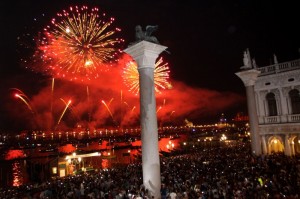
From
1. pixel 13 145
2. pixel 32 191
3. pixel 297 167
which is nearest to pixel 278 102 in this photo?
pixel 297 167

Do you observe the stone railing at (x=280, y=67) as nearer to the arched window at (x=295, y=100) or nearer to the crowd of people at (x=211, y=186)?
the arched window at (x=295, y=100)

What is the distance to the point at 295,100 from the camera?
2889cm

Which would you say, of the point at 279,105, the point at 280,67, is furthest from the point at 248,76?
the point at 279,105

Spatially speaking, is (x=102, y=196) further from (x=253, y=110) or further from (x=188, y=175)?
(x=253, y=110)

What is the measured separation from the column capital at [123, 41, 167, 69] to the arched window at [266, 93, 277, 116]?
68.2 ft

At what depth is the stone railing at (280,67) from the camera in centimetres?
2831

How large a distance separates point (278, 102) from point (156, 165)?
69.0 ft

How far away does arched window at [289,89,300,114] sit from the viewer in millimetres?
28656

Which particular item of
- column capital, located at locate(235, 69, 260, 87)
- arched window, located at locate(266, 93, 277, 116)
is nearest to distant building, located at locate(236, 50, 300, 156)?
arched window, located at locate(266, 93, 277, 116)

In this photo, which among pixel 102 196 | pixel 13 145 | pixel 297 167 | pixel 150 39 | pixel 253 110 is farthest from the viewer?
pixel 13 145

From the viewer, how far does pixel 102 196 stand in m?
14.9

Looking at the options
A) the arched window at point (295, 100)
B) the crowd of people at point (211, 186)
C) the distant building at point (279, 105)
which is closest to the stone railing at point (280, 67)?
the distant building at point (279, 105)

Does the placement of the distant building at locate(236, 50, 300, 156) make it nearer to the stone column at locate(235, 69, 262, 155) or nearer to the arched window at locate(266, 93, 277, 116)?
the arched window at locate(266, 93, 277, 116)

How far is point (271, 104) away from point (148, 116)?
851 inches
